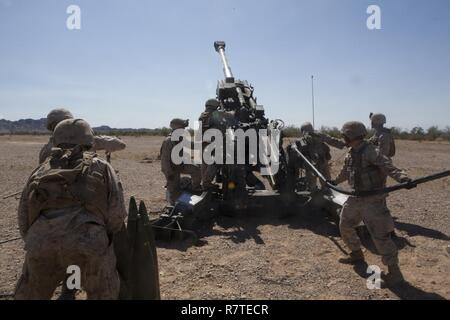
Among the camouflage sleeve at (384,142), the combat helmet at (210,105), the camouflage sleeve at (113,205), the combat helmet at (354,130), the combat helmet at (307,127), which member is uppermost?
the combat helmet at (210,105)

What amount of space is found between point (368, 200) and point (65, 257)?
349cm

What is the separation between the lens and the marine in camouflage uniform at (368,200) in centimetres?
460

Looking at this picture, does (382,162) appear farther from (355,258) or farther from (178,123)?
(178,123)

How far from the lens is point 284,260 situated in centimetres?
538

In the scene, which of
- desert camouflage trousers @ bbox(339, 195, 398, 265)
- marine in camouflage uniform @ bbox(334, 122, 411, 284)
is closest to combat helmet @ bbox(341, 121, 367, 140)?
Answer: marine in camouflage uniform @ bbox(334, 122, 411, 284)

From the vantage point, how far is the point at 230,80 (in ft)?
34.2

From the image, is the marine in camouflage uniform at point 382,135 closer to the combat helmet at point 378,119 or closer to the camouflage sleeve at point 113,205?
the combat helmet at point 378,119

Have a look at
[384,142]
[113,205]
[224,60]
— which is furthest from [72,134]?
[224,60]

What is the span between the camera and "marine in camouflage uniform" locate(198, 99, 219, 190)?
7.48m

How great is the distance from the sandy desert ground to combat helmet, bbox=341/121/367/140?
1.68m

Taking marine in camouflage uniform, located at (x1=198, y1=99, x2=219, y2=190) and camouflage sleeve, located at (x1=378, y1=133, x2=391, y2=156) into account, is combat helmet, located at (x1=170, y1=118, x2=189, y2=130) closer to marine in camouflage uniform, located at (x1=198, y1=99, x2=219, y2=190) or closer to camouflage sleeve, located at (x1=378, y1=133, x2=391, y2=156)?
marine in camouflage uniform, located at (x1=198, y1=99, x2=219, y2=190)

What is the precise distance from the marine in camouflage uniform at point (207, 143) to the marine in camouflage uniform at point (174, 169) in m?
0.33

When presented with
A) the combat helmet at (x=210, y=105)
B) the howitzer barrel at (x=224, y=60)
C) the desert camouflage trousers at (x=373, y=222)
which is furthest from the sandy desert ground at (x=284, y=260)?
the howitzer barrel at (x=224, y=60)
